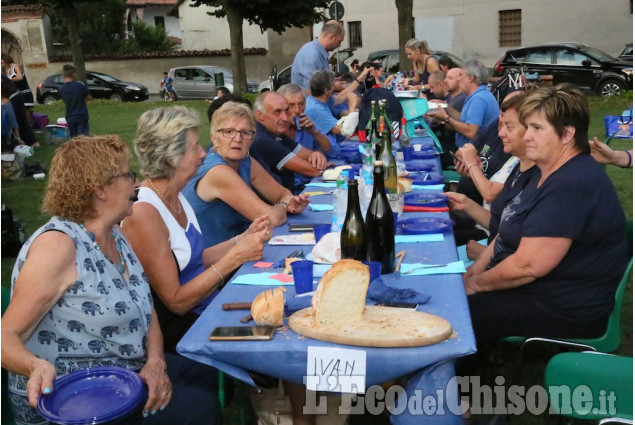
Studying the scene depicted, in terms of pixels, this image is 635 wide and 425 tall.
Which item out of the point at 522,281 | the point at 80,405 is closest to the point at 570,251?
the point at 522,281

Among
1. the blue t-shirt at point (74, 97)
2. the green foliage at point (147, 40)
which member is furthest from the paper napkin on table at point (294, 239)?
the green foliage at point (147, 40)

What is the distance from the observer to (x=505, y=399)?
3.22 m

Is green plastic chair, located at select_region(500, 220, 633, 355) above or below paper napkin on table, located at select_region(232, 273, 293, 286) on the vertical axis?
below

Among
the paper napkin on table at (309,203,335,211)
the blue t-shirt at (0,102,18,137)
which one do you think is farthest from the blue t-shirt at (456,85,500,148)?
the blue t-shirt at (0,102,18,137)

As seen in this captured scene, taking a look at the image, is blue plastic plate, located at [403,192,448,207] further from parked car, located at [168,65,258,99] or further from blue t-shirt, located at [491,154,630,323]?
parked car, located at [168,65,258,99]

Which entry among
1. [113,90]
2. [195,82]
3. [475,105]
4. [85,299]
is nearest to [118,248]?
[85,299]

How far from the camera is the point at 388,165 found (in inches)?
162

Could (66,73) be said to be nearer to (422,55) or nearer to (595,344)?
(422,55)

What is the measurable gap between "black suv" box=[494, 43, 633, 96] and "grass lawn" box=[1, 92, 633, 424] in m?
1.06

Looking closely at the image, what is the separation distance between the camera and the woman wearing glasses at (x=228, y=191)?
352 centimetres

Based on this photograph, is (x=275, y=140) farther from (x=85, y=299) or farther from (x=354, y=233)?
(x=85, y=299)

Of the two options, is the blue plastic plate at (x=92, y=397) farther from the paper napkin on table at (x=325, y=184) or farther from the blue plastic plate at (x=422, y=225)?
the paper napkin on table at (x=325, y=184)

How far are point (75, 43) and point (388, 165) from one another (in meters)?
22.6

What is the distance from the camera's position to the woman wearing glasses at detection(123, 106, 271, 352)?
2.74 metres
